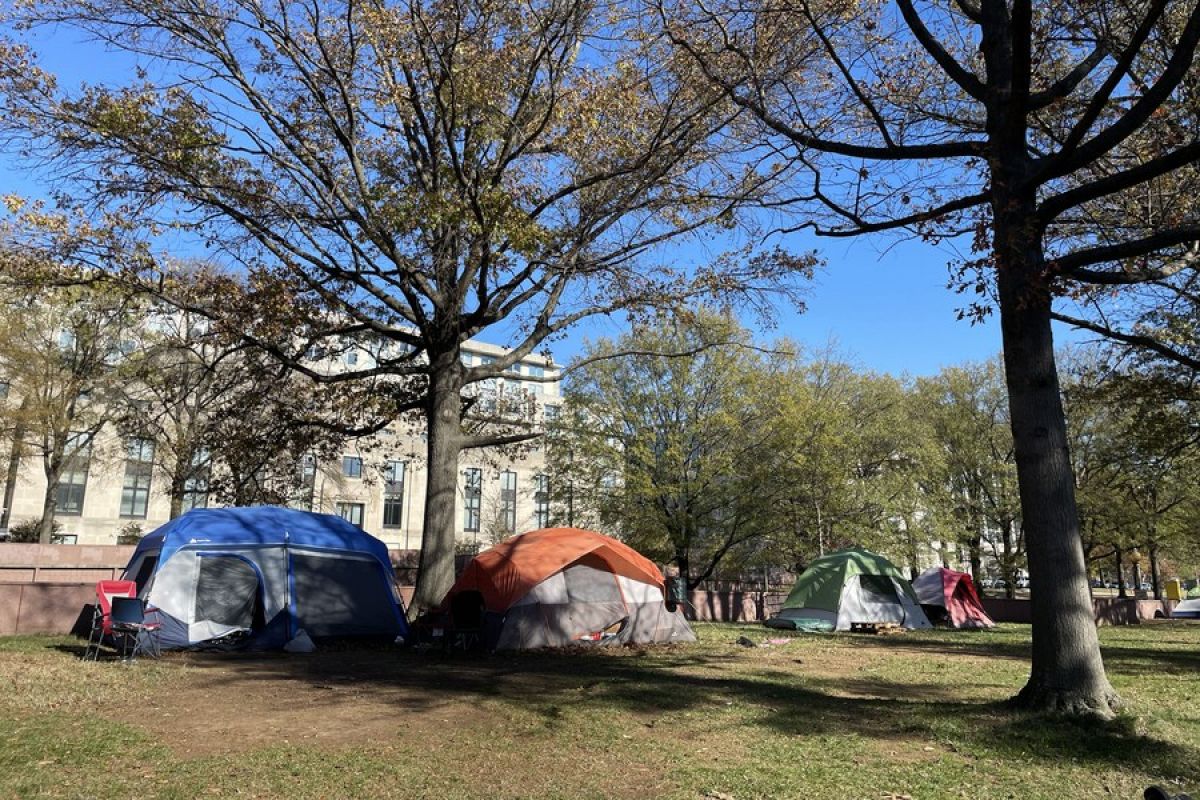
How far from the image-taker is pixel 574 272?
15695 mm

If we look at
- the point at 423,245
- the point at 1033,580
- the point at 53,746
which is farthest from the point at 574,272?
the point at 53,746

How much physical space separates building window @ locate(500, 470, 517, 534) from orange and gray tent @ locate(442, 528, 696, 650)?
116ft

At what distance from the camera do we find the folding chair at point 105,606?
1073 centimetres

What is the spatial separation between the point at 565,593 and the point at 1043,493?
8152mm

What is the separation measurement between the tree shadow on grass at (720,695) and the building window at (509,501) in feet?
125

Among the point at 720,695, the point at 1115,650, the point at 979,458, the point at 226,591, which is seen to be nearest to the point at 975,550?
the point at 979,458

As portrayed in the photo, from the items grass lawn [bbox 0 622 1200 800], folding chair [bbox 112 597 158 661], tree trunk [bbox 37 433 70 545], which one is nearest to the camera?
grass lawn [bbox 0 622 1200 800]

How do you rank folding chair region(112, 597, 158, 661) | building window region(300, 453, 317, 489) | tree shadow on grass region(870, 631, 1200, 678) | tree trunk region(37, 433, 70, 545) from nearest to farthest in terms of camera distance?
folding chair region(112, 597, 158, 661) → tree shadow on grass region(870, 631, 1200, 678) → building window region(300, 453, 317, 489) → tree trunk region(37, 433, 70, 545)

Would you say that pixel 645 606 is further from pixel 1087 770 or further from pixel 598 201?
pixel 1087 770

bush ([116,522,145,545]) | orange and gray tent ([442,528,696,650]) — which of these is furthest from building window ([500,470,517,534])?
orange and gray tent ([442,528,696,650])

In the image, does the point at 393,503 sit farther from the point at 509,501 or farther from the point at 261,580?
the point at 261,580

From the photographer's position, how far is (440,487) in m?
15.0

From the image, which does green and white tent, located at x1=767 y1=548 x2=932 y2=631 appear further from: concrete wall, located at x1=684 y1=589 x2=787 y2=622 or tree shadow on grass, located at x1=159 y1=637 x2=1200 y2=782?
tree shadow on grass, located at x1=159 y1=637 x2=1200 y2=782

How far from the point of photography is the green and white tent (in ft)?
68.7
